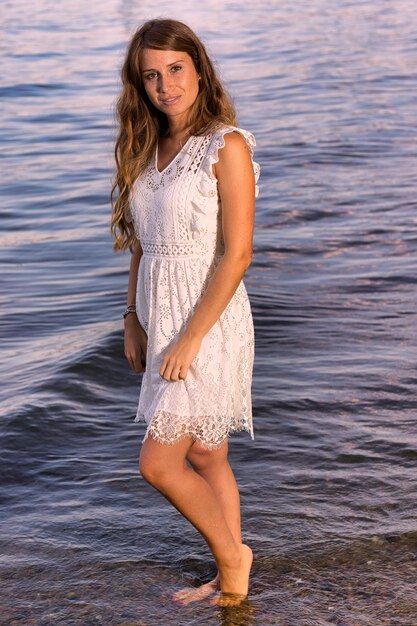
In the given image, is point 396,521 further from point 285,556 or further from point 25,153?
point 25,153

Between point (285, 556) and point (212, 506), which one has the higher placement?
point (212, 506)

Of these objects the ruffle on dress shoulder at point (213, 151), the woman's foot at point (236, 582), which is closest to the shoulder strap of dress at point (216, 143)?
the ruffle on dress shoulder at point (213, 151)

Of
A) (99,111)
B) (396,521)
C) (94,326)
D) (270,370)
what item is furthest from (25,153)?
(396,521)

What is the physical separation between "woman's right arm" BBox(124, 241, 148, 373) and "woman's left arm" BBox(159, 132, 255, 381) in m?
0.36

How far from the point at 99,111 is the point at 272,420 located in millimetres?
11563

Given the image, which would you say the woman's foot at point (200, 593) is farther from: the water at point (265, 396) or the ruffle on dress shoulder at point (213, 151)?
the ruffle on dress shoulder at point (213, 151)

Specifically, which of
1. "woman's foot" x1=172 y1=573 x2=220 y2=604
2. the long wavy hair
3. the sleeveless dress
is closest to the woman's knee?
the sleeveless dress

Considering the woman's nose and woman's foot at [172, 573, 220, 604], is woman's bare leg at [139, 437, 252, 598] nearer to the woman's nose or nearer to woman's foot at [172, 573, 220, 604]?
woman's foot at [172, 573, 220, 604]

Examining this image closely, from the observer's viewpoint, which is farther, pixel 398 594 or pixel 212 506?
pixel 398 594

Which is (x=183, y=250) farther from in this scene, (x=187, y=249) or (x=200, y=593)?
(x=200, y=593)

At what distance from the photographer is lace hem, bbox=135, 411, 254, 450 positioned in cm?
359

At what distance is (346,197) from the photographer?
1088 centimetres

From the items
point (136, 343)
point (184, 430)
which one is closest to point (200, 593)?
point (184, 430)

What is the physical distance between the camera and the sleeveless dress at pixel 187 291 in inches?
141
